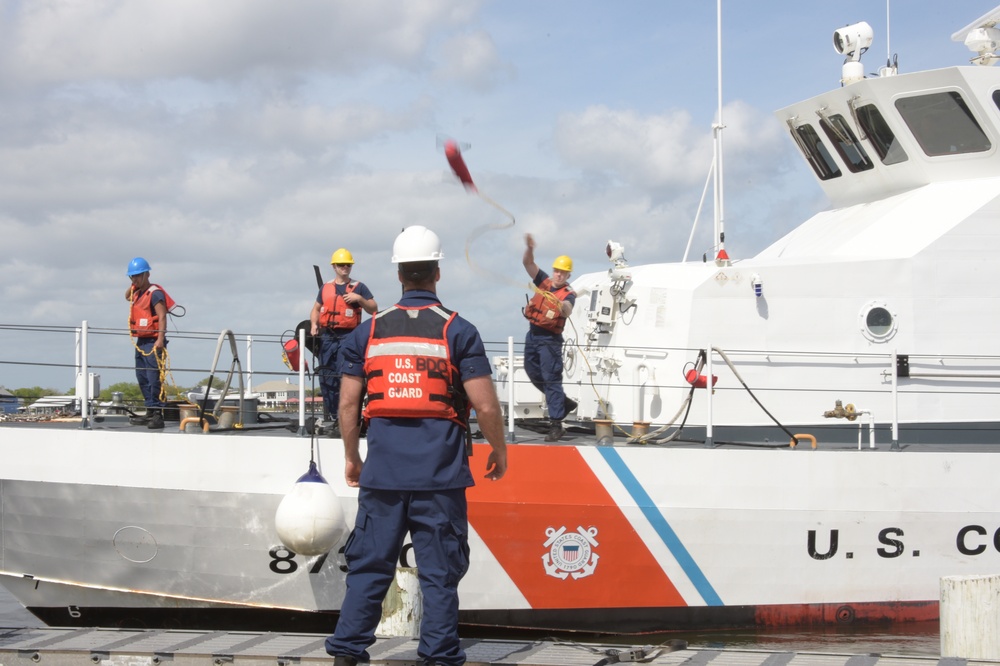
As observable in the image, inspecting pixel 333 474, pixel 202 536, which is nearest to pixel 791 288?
pixel 333 474

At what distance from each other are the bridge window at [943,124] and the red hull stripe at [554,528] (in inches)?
181

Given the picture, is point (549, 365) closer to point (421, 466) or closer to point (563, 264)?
point (563, 264)

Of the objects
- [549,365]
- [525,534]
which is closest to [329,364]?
[549,365]

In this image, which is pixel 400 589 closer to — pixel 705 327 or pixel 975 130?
pixel 705 327

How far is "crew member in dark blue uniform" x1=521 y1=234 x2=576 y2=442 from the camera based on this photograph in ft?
26.9

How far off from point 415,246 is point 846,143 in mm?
7292

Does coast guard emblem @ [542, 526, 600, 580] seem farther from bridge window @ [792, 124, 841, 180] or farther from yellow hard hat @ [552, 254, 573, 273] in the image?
bridge window @ [792, 124, 841, 180]

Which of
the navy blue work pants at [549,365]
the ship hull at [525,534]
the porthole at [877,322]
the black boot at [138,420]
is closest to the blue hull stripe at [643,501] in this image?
the ship hull at [525,534]

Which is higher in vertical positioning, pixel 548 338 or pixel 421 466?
pixel 548 338

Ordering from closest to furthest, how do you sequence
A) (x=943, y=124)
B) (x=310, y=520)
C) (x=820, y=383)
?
(x=310, y=520) < (x=820, y=383) < (x=943, y=124)

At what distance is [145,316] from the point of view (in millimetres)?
8195

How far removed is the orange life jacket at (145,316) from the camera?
817cm

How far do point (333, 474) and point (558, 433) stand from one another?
68.9 inches

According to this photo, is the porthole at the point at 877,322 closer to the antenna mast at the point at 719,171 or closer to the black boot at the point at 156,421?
the antenna mast at the point at 719,171
